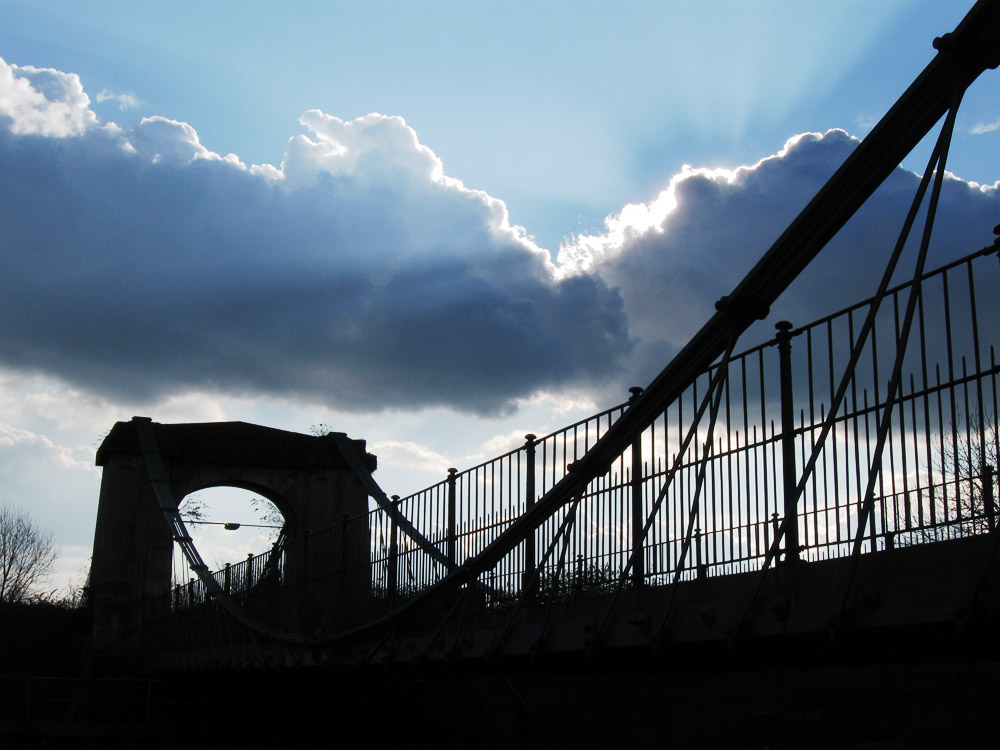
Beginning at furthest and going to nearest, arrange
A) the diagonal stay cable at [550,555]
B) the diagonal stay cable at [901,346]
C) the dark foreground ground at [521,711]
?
the dark foreground ground at [521,711]
the diagonal stay cable at [550,555]
the diagonal stay cable at [901,346]

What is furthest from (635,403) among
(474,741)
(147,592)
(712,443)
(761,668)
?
(147,592)

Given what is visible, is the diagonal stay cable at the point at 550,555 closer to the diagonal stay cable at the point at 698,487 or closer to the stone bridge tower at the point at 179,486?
the diagonal stay cable at the point at 698,487

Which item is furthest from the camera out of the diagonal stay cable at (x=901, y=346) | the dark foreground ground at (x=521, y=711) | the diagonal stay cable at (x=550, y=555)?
the dark foreground ground at (x=521, y=711)

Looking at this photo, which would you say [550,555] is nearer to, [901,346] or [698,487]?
[698,487]

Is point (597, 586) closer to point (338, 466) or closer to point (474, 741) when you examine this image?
point (474, 741)

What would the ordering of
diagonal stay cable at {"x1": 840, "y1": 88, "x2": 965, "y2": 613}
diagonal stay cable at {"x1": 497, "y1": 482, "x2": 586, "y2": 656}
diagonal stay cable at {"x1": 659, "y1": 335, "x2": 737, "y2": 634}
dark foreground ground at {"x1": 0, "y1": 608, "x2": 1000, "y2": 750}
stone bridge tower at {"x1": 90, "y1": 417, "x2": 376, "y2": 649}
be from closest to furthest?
1. diagonal stay cable at {"x1": 840, "y1": 88, "x2": 965, "y2": 613}
2. diagonal stay cable at {"x1": 659, "y1": 335, "x2": 737, "y2": 634}
3. diagonal stay cable at {"x1": 497, "y1": 482, "x2": 586, "y2": 656}
4. dark foreground ground at {"x1": 0, "y1": 608, "x2": 1000, "y2": 750}
5. stone bridge tower at {"x1": 90, "y1": 417, "x2": 376, "y2": 649}

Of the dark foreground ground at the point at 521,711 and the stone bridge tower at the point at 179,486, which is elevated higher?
the stone bridge tower at the point at 179,486

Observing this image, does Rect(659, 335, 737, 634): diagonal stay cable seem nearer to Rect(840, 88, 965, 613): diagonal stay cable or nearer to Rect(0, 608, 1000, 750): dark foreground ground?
Rect(840, 88, 965, 613): diagonal stay cable

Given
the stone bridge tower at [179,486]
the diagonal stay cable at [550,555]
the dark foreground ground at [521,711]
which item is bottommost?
the dark foreground ground at [521,711]

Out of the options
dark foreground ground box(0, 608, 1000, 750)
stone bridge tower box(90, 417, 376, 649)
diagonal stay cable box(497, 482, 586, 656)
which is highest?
stone bridge tower box(90, 417, 376, 649)

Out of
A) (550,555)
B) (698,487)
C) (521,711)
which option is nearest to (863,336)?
(698,487)

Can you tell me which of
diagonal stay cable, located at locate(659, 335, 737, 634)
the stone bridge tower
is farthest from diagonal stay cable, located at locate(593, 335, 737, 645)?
the stone bridge tower

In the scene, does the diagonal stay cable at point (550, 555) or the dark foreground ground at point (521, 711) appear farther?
the dark foreground ground at point (521, 711)

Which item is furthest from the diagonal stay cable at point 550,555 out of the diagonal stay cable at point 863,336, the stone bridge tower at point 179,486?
the stone bridge tower at point 179,486
